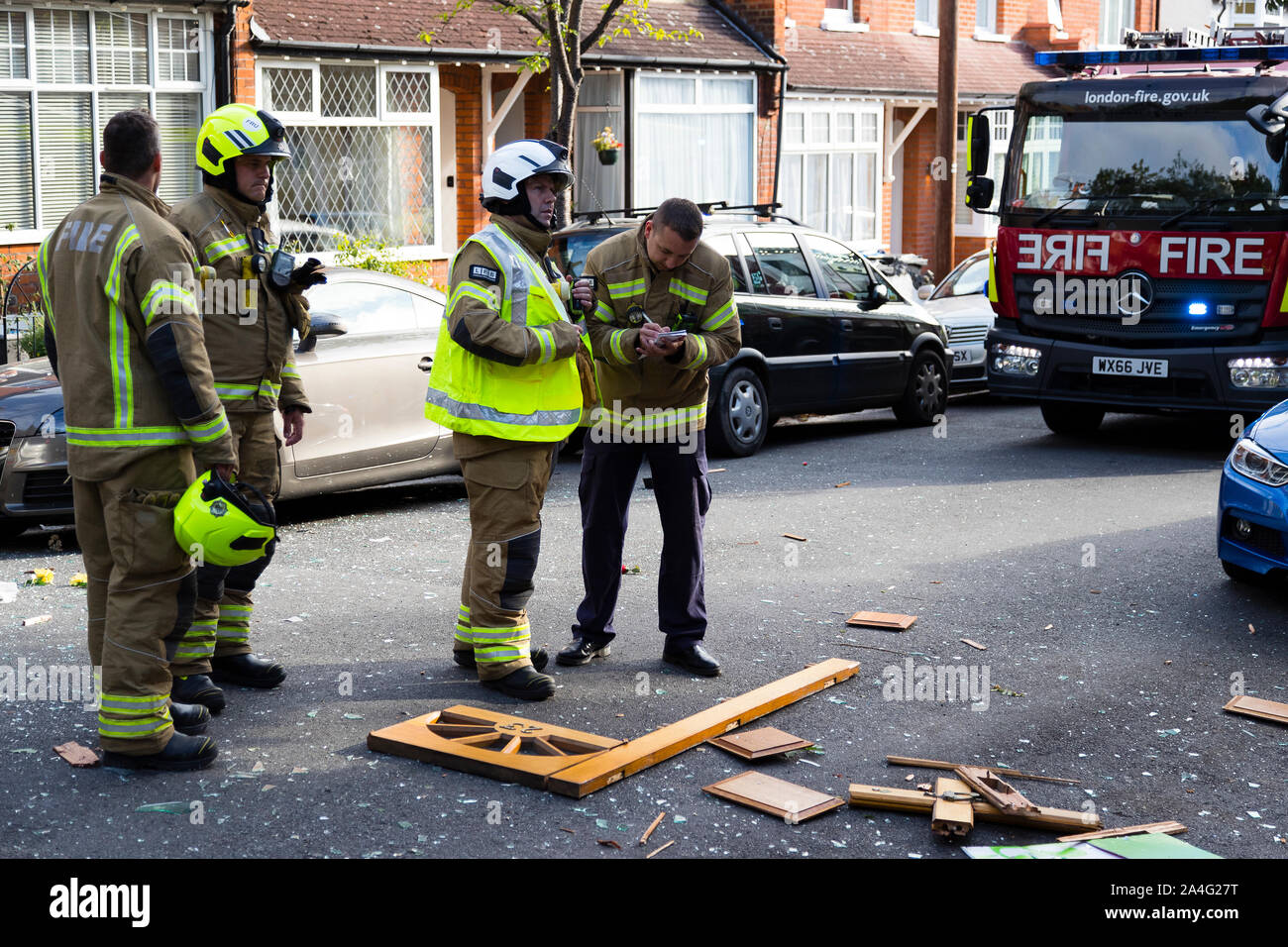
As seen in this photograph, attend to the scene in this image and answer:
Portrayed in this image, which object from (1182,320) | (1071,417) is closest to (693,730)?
(1182,320)

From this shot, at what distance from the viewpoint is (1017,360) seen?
1264 cm

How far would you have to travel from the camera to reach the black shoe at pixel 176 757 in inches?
201

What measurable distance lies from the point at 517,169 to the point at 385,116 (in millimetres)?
11797

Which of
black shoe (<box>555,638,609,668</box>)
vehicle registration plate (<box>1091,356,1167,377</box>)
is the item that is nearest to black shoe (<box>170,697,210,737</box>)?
black shoe (<box>555,638,609,668</box>)

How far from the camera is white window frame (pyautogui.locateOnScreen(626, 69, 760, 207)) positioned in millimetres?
19688

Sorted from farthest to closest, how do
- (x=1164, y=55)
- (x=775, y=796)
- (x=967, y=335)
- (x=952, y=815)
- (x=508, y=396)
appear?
(x=967, y=335) → (x=1164, y=55) → (x=508, y=396) → (x=775, y=796) → (x=952, y=815)

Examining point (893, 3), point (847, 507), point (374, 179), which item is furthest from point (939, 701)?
point (893, 3)

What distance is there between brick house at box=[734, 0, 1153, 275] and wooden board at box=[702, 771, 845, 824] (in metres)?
15.1

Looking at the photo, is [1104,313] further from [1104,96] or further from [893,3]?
[893,3]

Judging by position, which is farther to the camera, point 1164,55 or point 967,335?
point 967,335

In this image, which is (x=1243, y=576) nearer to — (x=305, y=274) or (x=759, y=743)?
(x=759, y=743)

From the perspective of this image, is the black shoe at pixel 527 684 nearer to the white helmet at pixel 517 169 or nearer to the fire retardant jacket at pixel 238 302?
the fire retardant jacket at pixel 238 302

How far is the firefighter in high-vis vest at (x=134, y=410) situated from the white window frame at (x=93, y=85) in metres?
9.14

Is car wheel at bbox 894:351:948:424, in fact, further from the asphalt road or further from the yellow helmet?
the yellow helmet
